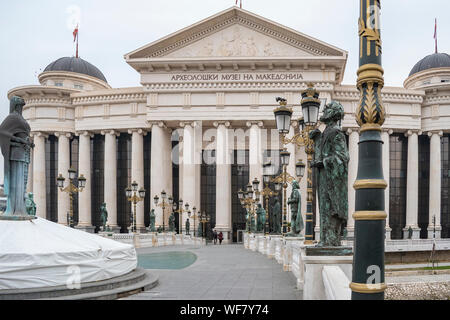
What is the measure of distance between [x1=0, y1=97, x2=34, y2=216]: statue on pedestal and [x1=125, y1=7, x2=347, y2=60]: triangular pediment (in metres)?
44.3

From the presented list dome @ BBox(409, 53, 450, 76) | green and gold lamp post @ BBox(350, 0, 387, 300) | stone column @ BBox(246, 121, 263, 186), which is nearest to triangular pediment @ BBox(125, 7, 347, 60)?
stone column @ BBox(246, 121, 263, 186)

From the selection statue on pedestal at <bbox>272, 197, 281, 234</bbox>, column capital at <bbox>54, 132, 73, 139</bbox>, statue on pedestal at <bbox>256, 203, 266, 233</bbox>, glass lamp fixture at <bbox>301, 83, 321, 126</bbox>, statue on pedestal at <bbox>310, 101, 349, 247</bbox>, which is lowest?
statue on pedestal at <bbox>256, 203, 266, 233</bbox>

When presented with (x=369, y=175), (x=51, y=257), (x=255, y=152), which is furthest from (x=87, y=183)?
(x=369, y=175)

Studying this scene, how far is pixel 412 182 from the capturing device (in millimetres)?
59812

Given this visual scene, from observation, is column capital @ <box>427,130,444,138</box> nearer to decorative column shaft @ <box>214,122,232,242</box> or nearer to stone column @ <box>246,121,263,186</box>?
stone column @ <box>246,121,263,186</box>

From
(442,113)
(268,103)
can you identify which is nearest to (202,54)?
(268,103)

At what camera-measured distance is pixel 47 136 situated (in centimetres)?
6438

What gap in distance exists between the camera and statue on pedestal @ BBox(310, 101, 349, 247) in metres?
7.81

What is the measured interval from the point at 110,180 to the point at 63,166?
752cm

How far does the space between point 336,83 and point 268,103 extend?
406 inches

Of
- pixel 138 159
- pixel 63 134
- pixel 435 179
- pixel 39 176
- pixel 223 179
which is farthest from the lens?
pixel 63 134

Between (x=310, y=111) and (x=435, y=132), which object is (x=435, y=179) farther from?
(x=310, y=111)

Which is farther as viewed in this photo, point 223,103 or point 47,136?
point 47,136
